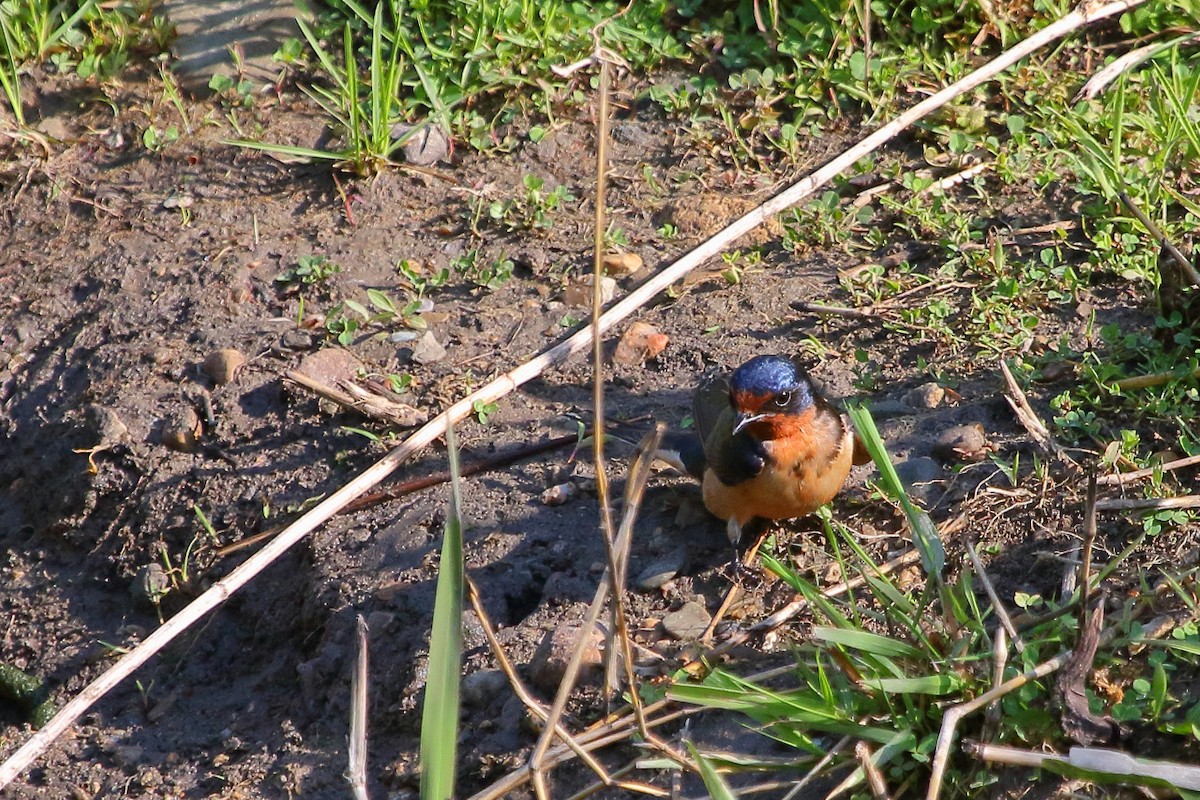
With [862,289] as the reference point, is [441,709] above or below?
above

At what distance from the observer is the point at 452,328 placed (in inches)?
212

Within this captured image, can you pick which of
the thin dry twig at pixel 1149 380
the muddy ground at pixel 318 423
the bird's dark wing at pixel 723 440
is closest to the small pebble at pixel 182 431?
the muddy ground at pixel 318 423

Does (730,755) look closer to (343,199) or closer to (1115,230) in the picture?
(1115,230)

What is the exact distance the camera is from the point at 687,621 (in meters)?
3.96

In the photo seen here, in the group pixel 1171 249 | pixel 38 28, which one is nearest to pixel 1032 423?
pixel 1171 249

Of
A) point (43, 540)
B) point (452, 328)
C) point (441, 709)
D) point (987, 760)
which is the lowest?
point (43, 540)

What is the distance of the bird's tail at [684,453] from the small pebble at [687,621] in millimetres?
553

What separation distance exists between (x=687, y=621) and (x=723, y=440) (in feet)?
2.00

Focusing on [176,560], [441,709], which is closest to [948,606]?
[441,709]

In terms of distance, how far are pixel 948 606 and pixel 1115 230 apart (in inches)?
93.4

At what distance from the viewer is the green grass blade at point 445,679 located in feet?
7.89

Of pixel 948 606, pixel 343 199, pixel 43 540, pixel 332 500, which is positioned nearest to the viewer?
pixel 948 606

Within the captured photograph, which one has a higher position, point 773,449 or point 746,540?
point 773,449

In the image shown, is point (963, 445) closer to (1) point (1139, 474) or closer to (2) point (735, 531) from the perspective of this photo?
(1) point (1139, 474)
